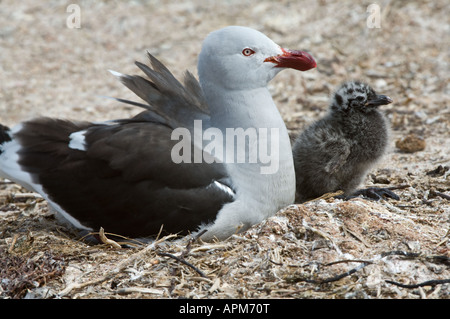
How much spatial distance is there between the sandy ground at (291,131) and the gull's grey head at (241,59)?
109 centimetres

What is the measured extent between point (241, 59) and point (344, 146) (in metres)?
1.33

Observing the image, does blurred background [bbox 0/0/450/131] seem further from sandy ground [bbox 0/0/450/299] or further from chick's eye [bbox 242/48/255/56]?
chick's eye [bbox 242/48/255/56]

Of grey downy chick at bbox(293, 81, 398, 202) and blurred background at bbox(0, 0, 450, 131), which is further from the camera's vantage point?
blurred background at bbox(0, 0, 450, 131)

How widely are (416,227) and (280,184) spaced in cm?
107

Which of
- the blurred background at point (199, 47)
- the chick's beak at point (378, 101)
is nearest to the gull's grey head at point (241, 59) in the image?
the chick's beak at point (378, 101)

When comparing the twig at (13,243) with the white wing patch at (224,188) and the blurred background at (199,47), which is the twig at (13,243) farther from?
the blurred background at (199,47)

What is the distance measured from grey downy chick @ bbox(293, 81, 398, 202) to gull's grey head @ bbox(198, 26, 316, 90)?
2.94 ft

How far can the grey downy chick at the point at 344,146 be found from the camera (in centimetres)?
566

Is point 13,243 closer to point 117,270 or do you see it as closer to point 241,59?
point 117,270

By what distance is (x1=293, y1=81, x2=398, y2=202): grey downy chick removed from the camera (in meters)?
5.66

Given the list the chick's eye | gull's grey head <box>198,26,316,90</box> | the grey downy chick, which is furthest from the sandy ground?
the chick's eye

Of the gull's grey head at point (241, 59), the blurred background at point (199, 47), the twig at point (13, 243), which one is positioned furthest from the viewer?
the blurred background at point (199, 47)

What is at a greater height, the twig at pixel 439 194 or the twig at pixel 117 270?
the twig at pixel 439 194

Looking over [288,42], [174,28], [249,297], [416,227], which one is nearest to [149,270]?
[249,297]
